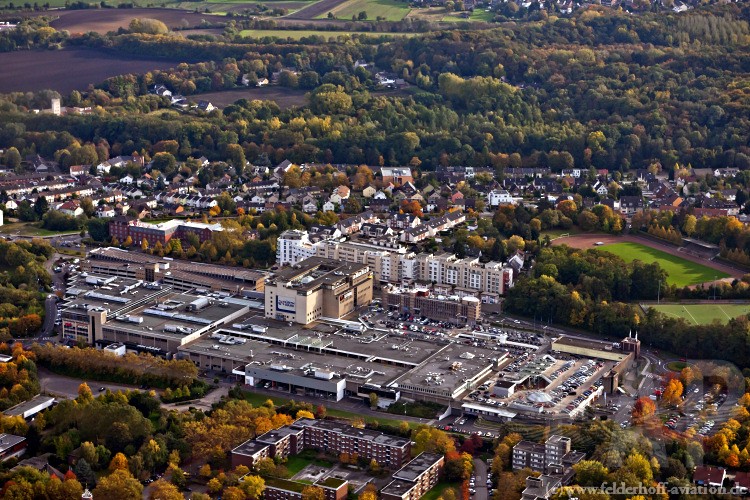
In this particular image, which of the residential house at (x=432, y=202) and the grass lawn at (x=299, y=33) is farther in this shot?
the grass lawn at (x=299, y=33)

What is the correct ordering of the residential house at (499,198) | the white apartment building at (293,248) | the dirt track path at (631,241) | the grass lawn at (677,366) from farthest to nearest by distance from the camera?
the residential house at (499,198) < the white apartment building at (293,248) < the dirt track path at (631,241) < the grass lawn at (677,366)

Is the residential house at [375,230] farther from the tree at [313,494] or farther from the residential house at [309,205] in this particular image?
the tree at [313,494]

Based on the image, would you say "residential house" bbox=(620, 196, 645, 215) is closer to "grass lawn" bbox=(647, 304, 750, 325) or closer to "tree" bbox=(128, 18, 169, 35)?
"grass lawn" bbox=(647, 304, 750, 325)

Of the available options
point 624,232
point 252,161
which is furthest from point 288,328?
point 252,161

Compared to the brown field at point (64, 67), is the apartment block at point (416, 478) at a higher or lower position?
lower

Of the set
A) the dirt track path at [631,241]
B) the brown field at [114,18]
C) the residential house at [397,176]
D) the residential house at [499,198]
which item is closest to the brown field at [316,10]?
the brown field at [114,18]

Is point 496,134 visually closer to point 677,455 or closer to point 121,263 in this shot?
point 121,263
